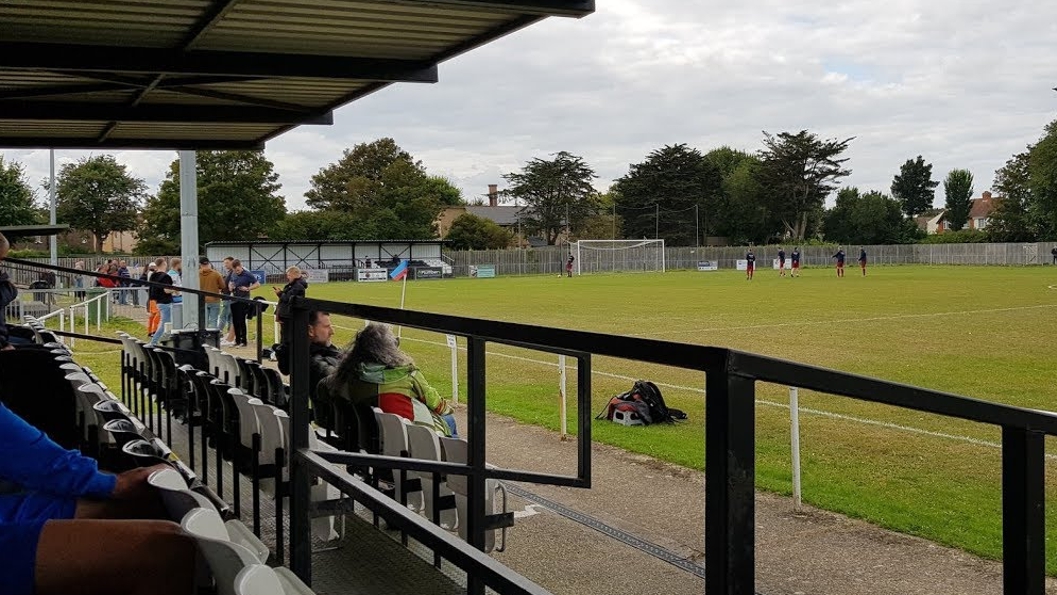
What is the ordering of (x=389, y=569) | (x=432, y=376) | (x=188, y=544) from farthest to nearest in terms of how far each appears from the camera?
(x=432, y=376), (x=389, y=569), (x=188, y=544)

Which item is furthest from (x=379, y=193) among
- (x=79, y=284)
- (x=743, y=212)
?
(x=79, y=284)

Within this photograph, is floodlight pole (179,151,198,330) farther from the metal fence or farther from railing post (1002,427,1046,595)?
the metal fence

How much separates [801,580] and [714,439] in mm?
4042

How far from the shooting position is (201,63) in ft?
22.9

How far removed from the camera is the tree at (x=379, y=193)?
91.2 metres

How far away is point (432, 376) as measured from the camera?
1461 cm

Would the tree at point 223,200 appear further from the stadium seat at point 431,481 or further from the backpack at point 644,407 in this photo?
the stadium seat at point 431,481

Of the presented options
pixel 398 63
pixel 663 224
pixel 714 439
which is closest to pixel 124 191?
pixel 663 224

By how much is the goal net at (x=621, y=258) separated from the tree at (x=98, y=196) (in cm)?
4031

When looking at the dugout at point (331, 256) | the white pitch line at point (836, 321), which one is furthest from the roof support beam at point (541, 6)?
the dugout at point (331, 256)

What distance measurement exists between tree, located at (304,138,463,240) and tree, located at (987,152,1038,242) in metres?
51.9

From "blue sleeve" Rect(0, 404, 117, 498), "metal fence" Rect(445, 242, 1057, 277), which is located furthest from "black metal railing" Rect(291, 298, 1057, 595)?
"metal fence" Rect(445, 242, 1057, 277)

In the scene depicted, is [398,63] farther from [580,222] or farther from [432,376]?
[580,222]

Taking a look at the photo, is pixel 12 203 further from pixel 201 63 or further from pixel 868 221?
pixel 868 221
